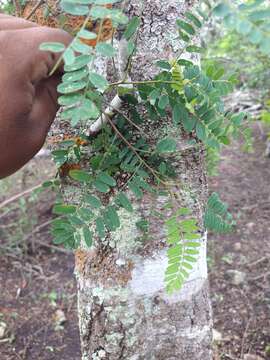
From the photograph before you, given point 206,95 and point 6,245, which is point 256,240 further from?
point 206,95

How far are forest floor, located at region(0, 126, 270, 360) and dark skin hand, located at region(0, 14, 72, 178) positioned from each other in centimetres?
130

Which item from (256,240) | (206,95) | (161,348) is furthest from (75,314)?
(206,95)

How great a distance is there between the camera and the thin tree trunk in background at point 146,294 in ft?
2.84

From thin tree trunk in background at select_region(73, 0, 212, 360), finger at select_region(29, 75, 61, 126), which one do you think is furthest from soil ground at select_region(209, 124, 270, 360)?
finger at select_region(29, 75, 61, 126)

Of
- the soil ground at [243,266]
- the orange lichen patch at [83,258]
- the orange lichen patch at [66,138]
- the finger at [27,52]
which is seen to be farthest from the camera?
the soil ground at [243,266]

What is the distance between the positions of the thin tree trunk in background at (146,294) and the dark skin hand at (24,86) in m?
0.25

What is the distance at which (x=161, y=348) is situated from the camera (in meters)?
0.95

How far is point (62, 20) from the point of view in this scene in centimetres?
73

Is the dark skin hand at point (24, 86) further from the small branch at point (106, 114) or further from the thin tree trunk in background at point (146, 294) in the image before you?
the thin tree trunk in background at point (146, 294)

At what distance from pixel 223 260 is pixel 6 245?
1.16 m

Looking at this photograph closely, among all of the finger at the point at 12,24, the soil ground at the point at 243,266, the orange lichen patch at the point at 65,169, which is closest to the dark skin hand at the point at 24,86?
the finger at the point at 12,24

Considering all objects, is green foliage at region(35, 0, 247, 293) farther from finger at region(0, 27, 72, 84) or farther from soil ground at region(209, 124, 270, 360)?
soil ground at region(209, 124, 270, 360)

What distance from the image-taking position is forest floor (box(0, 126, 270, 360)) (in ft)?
6.26

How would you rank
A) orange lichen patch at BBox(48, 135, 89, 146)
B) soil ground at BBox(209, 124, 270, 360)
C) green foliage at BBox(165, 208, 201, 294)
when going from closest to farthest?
green foliage at BBox(165, 208, 201, 294)
orange lichen patch at BBox(48, 135, 89, 146)
soil ground at BBox(209, 124, 270, 360)
